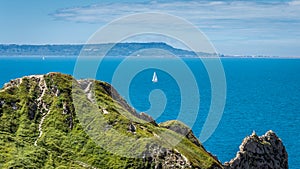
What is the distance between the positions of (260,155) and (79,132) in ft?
122

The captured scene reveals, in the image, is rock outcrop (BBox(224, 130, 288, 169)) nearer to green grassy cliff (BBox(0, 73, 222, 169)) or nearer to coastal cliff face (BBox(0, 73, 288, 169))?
coastal cliff face (BBox(0, 73, 288, 169))

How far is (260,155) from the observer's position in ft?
306

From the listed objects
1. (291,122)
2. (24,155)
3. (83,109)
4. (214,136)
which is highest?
(291,122)

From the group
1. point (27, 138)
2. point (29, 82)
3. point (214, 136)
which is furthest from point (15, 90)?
point (214, 136)

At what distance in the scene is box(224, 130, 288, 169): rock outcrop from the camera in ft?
302

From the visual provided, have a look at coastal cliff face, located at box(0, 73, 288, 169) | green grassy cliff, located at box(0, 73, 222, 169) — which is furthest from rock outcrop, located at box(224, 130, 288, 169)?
green grassy cliff, located at box(0, 73, 222, 169)

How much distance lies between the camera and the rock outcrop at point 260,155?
92.1 m

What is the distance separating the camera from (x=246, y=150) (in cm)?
9294

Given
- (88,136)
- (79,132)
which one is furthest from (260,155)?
(79,132)

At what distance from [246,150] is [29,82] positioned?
150 ft

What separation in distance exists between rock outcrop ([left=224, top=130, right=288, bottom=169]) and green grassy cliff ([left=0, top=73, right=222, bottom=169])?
399 inches

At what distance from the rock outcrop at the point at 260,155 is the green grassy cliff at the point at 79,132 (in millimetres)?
10122

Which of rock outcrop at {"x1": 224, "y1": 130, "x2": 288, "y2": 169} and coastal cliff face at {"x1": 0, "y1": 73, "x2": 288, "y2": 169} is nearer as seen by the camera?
coastal cliff face at {"x1": 0, "y1": 73, "x2": 288, "y2": 169}

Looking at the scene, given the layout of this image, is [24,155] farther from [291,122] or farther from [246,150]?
[291,122]
